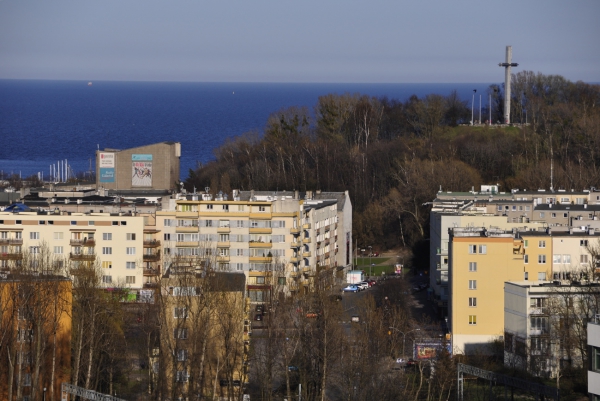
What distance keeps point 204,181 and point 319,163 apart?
3589 mm

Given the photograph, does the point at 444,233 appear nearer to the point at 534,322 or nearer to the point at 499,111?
the point at 534,322

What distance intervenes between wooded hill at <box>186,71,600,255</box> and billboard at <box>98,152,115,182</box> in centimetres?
245

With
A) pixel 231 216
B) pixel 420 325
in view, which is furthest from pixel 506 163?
pixel 420 325

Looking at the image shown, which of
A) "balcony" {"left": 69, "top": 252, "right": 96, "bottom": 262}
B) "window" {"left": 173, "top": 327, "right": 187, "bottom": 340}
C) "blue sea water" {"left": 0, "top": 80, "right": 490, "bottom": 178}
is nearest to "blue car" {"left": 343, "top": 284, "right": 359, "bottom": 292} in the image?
"balcony" {"left": 69, "top": 252, "right": 96, "bottom": 262}

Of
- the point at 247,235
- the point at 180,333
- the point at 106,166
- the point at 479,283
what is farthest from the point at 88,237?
the point at 106,166

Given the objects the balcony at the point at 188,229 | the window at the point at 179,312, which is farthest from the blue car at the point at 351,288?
the window at the point at 179,312

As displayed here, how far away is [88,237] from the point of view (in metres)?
25.7

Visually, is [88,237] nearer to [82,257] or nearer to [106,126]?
[82,257]

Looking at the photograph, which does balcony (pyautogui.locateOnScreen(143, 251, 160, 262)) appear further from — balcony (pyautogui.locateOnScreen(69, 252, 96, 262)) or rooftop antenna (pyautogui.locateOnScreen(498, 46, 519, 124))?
rooftop antenna (pyautogui.locateOnScreen(498, 46, 519, 124))

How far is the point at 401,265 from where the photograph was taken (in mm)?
29391

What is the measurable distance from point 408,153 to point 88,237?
15.7m

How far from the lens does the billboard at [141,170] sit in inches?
1538

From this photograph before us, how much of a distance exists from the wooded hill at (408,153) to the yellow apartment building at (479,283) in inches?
401

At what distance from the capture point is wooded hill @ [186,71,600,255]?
1335 inches
